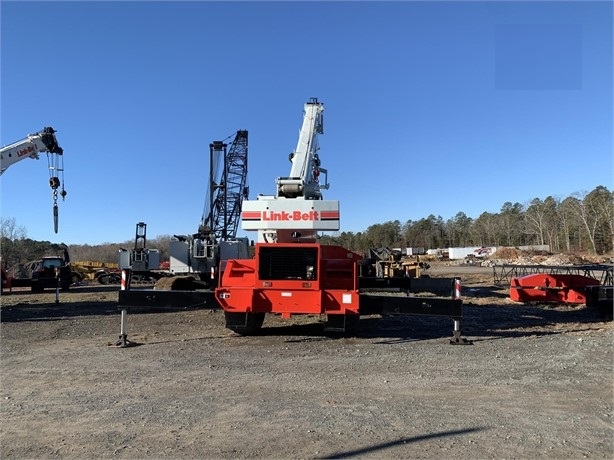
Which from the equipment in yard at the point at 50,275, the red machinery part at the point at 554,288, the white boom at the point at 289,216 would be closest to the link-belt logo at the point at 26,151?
the equipment in yard at the point at 50,275

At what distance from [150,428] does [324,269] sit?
5.38 m

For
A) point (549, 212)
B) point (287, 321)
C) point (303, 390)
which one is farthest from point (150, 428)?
point (549, 212)

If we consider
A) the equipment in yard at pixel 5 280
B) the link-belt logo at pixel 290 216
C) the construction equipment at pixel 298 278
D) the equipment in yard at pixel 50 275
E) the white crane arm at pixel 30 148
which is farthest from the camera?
the equipment in yard at pixel 50 275

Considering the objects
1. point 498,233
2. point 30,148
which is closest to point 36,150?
point 30,148

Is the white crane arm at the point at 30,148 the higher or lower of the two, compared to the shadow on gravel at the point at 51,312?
higher

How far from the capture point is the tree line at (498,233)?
67.8 meters

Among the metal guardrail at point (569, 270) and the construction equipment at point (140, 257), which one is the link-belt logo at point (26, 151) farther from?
the metal guardrail at point (569, 270)

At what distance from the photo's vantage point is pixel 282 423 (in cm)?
520

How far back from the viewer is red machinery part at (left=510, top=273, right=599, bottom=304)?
636 inches

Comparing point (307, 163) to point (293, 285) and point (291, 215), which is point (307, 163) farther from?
point (293, 285)

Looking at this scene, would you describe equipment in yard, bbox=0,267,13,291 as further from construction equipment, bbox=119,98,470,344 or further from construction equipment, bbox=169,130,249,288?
construction equipment, bbox=119,98,470,344

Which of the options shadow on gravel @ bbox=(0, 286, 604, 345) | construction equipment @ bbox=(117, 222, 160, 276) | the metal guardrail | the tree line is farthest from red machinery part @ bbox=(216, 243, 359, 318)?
the tree line

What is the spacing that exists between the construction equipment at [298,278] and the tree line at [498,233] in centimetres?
4699

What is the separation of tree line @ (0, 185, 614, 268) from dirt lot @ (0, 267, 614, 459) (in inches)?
1870
